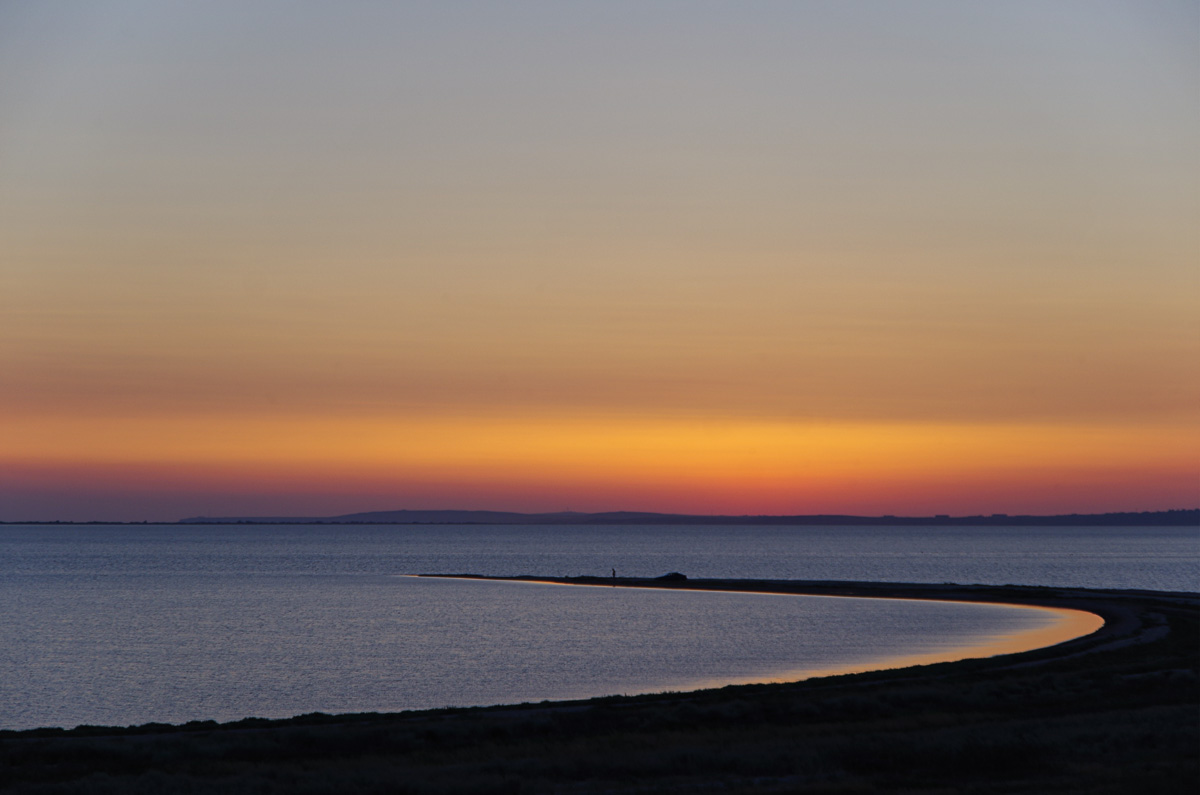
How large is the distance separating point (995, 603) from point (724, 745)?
69.9 metres

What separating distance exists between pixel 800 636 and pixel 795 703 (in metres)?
34.5

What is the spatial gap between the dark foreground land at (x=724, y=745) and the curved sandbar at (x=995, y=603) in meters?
10.6

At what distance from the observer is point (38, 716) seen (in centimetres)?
3891

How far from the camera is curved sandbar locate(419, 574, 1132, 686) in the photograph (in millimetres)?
49656

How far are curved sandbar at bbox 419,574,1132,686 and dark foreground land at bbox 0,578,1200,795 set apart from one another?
10.6 m

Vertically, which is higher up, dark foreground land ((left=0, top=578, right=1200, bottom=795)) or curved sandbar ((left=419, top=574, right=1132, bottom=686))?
dark foreground land ((left=0, top=578, right=1200, bottom=795))

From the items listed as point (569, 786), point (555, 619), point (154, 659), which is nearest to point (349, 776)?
point (569, 786)

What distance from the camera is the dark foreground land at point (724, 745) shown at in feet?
73.4

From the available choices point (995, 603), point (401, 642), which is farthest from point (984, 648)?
point (995, 603)

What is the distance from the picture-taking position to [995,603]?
295ft

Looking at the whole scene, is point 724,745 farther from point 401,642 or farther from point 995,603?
point 995,603

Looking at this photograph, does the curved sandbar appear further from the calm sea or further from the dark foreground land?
the dark foreground land

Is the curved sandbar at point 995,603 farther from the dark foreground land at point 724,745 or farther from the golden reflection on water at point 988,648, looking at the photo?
the dark foreground land at point 724,745

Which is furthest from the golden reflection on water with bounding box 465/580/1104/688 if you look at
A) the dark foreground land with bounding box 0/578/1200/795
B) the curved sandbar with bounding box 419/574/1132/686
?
the dark foreground land with bounding box 0/578/1200/795
